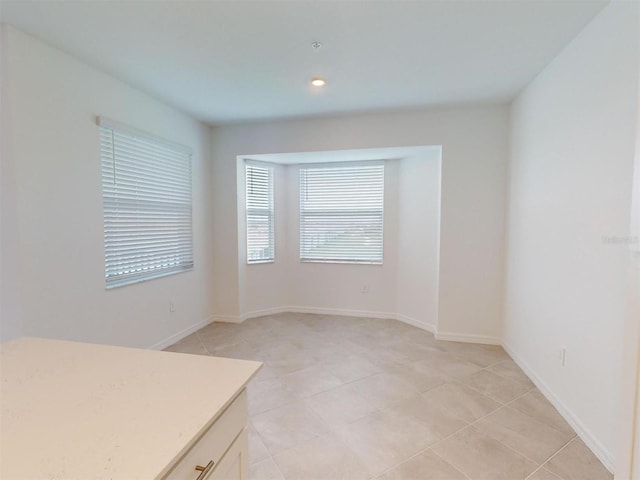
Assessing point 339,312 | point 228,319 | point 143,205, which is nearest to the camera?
point 143,205

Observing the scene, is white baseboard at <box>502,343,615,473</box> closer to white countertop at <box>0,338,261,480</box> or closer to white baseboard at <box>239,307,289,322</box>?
white countertop at <box>0,338,261,480</box>

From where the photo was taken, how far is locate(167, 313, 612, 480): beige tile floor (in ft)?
5.61

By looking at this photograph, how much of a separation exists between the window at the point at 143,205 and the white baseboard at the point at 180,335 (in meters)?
0.71

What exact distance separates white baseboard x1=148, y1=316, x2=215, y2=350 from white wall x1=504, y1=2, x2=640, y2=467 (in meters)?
3.47

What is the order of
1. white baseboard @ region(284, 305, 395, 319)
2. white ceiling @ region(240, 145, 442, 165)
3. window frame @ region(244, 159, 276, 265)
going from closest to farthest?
1. white ceiling @ region(240, 145, 442, 165)
2. window frame @ region(244, 159, 276, 265)
3. white baseboard @ region(284, 305, 395, 319)

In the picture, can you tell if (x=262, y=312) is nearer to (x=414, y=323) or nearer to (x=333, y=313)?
(x=333, y=313)

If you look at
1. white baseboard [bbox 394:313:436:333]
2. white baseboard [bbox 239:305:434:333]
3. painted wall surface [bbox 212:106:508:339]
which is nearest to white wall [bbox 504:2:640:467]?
painted wall surface [bbox 212:106:508:339]

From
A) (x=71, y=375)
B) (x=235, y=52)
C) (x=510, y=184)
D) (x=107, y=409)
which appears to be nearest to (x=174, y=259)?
(x=235, y=52)

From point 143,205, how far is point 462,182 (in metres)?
3.27

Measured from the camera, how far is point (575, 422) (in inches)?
78.8

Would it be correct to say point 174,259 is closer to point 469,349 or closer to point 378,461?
point 378,461

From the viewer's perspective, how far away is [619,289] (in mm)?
1644

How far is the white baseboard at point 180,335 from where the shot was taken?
3238 mm

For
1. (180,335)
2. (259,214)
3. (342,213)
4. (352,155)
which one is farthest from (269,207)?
(180,335)
